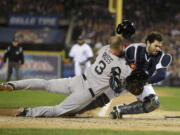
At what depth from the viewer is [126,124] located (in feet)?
20.8

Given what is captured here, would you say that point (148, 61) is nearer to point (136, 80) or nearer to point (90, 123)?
point (136, 80)

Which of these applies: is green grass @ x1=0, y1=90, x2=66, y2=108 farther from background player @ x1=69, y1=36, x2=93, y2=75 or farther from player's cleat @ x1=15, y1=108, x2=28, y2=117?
background player @ x1=69, y1=36, x2=93, y2=75

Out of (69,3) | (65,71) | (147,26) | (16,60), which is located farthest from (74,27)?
(16,60)

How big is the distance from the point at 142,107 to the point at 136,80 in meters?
0.65

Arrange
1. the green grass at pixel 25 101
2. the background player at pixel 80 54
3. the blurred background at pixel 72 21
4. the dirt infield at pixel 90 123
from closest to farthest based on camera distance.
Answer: the dirt infield at pixel 90 123 < the green grass at pixel 25 101 < the background player at pixel 80 54 < the blurred background at pixel 72 21

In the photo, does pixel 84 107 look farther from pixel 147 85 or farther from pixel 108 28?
pixel 108 28

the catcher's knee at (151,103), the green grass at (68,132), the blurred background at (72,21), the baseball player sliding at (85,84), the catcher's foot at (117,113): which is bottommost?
the green grass at (68,132)

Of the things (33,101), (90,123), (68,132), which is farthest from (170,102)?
(68,132)

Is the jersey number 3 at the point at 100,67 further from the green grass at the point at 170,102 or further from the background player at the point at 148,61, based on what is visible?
the green grass at the point at 170,102

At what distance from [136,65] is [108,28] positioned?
18641 mm

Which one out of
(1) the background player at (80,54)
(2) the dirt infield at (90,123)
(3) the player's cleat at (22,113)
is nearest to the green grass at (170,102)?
(2) the dirt infield at (90,123)

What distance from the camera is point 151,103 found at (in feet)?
21.8

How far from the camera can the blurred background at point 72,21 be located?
2439cm

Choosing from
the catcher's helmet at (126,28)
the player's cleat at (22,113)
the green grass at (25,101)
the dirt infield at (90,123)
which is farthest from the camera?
the green grass at (25,101)
